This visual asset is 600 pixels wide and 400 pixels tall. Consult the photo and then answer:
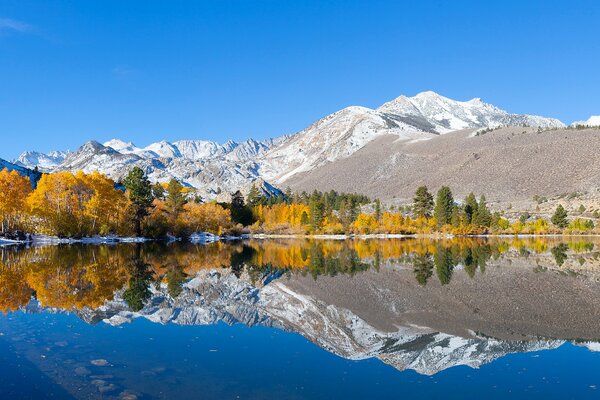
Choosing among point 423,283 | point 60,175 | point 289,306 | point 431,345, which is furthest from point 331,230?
point 431,345

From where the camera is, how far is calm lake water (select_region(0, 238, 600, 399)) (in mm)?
13469

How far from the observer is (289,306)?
2612 cm

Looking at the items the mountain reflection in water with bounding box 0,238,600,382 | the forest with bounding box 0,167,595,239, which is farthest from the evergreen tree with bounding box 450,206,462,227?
the mountain reflection in water with bounding box 0,238,600,382

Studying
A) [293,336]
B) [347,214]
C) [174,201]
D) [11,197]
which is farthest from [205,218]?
[293,336]

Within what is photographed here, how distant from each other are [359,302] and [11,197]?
2478 inches

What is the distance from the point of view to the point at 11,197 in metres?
72.1

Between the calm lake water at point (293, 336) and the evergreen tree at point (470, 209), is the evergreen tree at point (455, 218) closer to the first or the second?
the evergreen tree at point (470, 209)

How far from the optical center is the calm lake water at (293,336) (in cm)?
1347

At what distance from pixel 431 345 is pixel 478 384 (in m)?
4.01

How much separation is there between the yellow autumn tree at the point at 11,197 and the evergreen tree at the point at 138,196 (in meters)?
16.0

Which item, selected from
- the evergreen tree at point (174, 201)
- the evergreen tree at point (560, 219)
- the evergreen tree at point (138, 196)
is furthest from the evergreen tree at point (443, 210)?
the evergreen tree at point (138, 196)

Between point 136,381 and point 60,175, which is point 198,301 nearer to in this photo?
point 136,381

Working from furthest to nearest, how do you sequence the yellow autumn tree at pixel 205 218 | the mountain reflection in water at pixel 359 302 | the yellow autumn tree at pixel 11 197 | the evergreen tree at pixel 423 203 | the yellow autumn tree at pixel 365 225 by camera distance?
the evergreen tree at pixel 423 203
the yellow autumn tree at pixel 365 225
the yellow autumn tree at pixel 205 218
the yellow autumn tree at pixel 11 197
the mountain reflection in water at pixel 359 302

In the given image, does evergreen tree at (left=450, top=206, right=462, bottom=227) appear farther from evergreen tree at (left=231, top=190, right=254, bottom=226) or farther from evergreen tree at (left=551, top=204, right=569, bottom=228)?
evergreen tree at (left=231, top=190, right=254, bottom=226)
